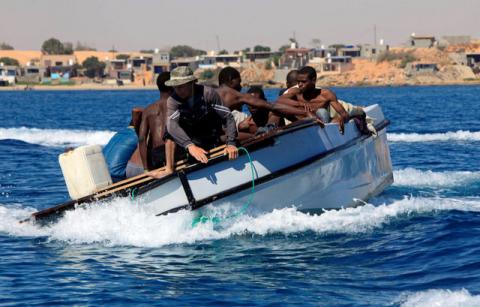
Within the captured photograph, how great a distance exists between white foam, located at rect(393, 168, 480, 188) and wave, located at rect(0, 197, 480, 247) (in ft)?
17.8

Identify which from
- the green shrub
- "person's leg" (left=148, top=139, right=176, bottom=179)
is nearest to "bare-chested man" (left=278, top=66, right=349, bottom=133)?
"person's leg" (left=148, top=139, right=176, bottom=179)

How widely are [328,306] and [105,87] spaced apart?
180 meters

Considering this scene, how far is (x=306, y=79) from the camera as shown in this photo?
13148mm

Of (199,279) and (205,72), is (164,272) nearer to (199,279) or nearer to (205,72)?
(199,279)

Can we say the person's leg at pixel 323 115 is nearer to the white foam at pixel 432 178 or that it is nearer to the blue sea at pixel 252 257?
the blue sea at pixel 252 257

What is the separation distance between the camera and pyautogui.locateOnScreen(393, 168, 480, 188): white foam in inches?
698

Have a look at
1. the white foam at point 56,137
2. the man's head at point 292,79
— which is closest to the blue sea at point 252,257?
the man's head at point 292,79

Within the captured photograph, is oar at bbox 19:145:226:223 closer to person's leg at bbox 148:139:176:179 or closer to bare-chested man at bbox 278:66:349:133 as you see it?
person's leg at bbox 148:139:176:179

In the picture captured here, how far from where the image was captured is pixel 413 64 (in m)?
171

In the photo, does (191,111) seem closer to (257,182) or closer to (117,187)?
(257,182)

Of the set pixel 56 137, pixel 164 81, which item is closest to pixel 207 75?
pixel 56 137

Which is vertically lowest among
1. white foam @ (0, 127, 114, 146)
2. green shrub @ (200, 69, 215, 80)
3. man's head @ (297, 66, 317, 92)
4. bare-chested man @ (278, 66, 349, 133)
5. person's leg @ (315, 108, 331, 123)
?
green shrub @ (200, 69, 215, 80)

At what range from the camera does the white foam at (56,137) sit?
32.2 metres

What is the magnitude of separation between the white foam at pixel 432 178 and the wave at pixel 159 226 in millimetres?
5416
